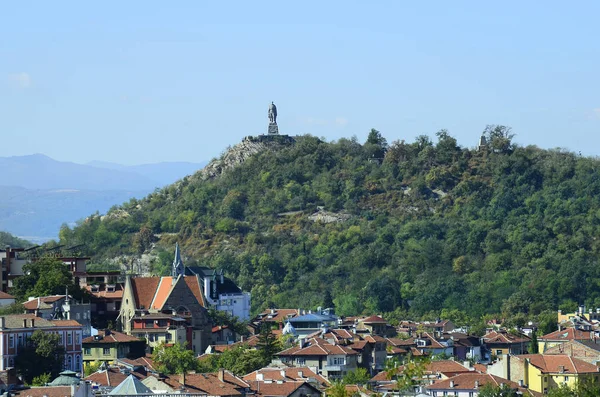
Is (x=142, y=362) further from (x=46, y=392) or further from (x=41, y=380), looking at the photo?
(x=46, y=392)

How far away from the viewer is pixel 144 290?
296 feet

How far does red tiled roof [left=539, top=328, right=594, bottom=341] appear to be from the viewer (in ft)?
295

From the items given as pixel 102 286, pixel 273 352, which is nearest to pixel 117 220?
pixel 102 286

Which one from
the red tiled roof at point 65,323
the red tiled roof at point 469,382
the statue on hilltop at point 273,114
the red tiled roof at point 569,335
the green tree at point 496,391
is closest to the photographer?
the green tree at point 496,391

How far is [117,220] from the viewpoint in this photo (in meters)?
151

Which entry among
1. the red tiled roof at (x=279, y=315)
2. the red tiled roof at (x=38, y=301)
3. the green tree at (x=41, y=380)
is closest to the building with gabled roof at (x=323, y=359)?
the red tiled roof at (x=38, y=301)

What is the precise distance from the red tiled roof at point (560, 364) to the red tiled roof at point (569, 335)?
14.0m

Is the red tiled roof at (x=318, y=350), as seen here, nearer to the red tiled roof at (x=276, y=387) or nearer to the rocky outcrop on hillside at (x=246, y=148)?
the red tiled roof at (x=276, y=387)

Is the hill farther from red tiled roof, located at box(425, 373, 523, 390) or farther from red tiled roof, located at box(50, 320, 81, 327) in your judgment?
red tiled roof, located at box(425, 373, 523, 390)

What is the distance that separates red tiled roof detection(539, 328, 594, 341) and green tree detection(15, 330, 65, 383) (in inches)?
1127

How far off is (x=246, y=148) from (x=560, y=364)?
87.9m

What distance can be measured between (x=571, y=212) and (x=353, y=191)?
20.5 meters

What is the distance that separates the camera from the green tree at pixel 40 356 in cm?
7094

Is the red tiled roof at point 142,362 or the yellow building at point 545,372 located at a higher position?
the red tiled roof at point 142,362
